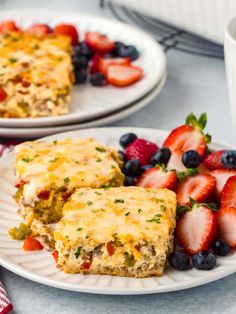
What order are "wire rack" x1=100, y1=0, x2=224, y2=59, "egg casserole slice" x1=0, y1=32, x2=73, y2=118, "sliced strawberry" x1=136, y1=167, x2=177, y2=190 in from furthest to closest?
"wire rack" x1=100, y1=0, x2=224, y2=59, "egg casserole slice" x1=0, y1=32, x2=73, y2=118, "sliced strawberry" x1=136, y1=167, x2=177, y2=190

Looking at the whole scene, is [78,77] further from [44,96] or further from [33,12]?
[33,12]

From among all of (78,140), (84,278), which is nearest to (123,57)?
(78,140)

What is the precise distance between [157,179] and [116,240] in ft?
1.76

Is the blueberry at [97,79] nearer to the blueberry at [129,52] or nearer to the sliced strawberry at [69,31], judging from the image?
the blueberry at [129,52]

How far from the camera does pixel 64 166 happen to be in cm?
309

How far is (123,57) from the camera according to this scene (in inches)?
176

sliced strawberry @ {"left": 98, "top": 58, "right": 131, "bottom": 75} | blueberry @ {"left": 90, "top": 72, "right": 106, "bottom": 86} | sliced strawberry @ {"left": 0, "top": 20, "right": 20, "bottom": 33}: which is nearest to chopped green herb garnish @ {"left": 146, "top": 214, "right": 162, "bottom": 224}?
blueberry @ {"left": 90, "top": 72, "right": 106, "bottom": 86}

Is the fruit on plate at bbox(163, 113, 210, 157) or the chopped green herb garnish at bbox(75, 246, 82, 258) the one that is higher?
the fruit on plate at bbox(163, 113, 210, 157)

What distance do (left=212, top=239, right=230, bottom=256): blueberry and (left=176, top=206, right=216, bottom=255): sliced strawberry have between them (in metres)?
0.03

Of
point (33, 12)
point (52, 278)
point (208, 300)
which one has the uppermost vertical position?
point (33, 12)

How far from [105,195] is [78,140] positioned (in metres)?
0.50

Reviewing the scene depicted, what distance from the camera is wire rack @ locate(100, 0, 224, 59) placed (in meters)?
4.78

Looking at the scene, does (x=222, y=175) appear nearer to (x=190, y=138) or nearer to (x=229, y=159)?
(x=229, y=159)

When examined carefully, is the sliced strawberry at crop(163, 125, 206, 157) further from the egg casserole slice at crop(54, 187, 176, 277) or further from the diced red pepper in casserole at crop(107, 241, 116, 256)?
the diced red pepper in casserole at crop(107, 241, 116, 256)
